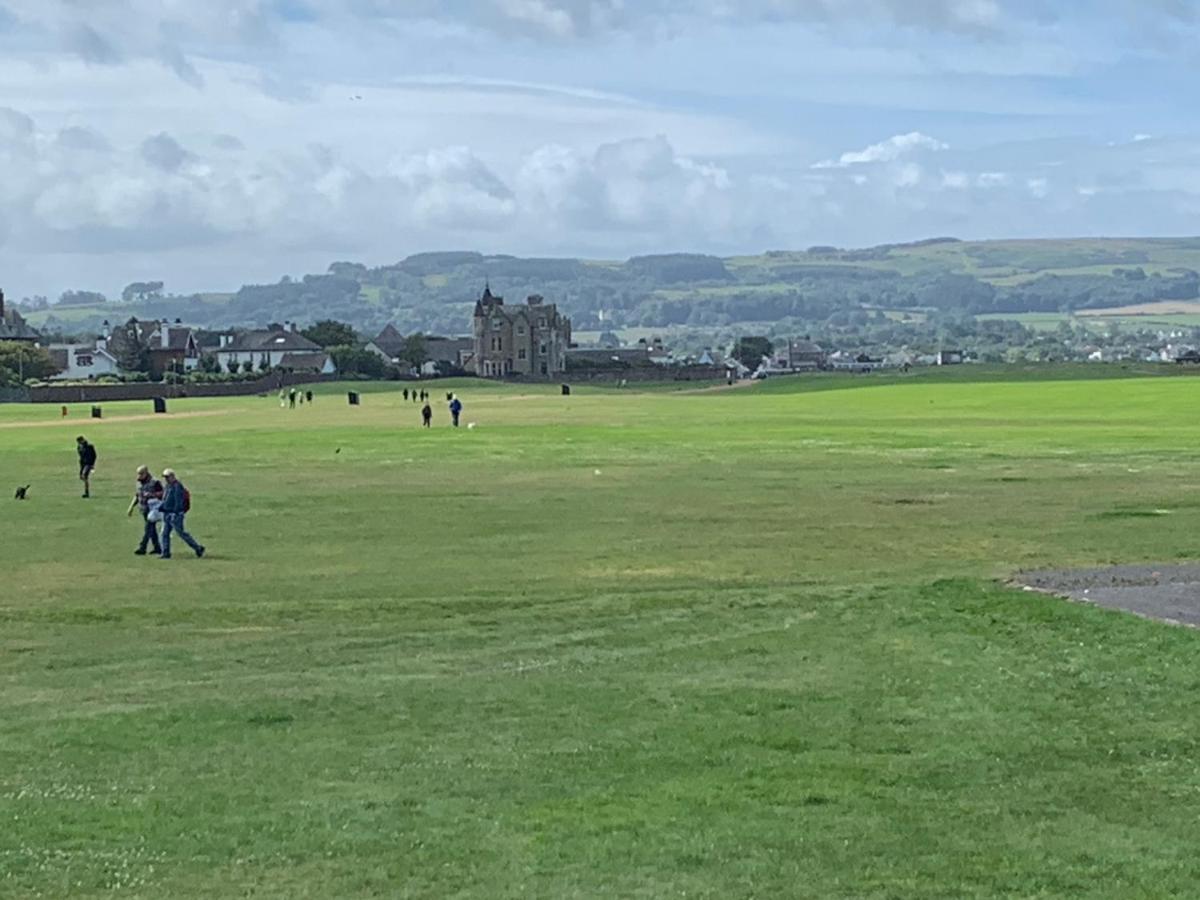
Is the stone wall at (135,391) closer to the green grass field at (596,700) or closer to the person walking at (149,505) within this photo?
the green grass field at (596,700)

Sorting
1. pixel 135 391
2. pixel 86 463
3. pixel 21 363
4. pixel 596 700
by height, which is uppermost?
pixel 86 463

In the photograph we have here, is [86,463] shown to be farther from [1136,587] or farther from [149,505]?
[1136,587]

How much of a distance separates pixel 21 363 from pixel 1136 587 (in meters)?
171

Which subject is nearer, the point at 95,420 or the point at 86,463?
the point at 86,463

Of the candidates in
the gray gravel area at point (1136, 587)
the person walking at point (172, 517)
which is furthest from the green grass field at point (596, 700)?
the person walking at point (172, 517)

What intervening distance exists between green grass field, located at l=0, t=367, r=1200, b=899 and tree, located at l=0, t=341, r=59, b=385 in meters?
138

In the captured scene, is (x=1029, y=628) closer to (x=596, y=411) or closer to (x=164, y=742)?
(x=164, y=742)

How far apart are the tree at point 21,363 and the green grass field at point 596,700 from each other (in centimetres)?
13756

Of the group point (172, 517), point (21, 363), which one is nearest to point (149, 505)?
point (172, 517)

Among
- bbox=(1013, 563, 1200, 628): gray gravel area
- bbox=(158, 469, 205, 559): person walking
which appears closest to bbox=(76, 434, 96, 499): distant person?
bbox=(158, 469, 205, 559): person walking

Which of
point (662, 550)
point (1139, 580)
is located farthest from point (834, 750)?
point (662, 550)

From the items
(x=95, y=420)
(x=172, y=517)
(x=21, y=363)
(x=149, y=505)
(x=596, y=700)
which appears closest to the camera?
(x=596, y=700)

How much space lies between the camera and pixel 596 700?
20188 millimetres

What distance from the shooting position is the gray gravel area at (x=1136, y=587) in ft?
82.6
